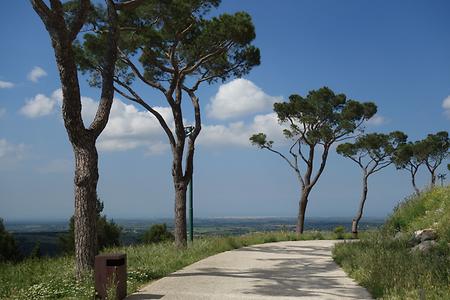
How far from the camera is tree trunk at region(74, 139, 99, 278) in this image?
862 centimetres

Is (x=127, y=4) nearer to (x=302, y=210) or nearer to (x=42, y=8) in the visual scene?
(x=42, y=8)

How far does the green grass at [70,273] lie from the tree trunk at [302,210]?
42.5 ft

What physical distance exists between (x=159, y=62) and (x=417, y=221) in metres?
9.88

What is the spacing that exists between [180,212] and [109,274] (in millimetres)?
7453

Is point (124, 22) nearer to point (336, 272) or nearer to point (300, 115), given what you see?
point (336, 272)

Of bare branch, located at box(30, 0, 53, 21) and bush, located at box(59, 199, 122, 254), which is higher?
bare branch, located at box(30, 0, 53, 21)

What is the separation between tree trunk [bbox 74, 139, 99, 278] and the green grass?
16.2 inches

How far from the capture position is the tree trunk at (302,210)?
2609 centimetres

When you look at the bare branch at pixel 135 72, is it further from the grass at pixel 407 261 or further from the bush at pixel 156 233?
the bush at pixel 156 233

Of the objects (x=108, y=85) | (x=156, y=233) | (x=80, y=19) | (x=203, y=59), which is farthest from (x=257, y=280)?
(x=156, y=233)

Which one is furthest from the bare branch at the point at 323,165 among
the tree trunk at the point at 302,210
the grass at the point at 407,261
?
the grass at the point at 407,261

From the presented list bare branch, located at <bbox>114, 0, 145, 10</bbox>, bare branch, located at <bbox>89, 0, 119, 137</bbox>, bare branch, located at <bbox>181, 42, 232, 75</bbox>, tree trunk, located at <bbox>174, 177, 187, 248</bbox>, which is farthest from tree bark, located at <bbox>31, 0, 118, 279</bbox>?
bare branch, located at <bbox>181, 42, 232, 75</bbox>

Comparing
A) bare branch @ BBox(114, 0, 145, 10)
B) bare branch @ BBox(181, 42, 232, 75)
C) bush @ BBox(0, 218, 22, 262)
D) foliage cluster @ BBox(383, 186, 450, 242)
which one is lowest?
bush @ BBox(0, 218, 22, 262)

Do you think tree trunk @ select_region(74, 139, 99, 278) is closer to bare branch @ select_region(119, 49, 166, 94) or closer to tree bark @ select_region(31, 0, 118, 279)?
tree bark @ select_region(31, 0, 118, 279)
